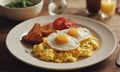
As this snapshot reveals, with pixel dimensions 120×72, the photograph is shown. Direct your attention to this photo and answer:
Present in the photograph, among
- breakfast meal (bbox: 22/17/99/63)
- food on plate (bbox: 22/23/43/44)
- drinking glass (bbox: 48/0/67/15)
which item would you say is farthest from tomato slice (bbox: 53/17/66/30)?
drinking glass (bbox: 48/0/67/15)

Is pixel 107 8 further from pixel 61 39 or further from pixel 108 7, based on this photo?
pixel 61 39

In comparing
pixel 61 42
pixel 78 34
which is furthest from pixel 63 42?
pixel 78 34

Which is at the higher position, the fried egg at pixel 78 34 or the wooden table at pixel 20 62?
the fried egg at pixel 78 34

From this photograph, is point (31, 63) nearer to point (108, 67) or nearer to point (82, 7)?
point (108, 67)

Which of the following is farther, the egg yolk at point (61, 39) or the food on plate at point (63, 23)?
the food on plate at point (63, 23)

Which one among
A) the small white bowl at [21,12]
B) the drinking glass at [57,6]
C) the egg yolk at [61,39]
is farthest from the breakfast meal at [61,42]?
the drinking glass at [57,6]

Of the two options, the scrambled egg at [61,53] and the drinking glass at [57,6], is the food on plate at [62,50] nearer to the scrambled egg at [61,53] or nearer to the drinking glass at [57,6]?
the scrambled egg at [61,53]

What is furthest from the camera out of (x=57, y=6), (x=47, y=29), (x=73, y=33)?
(x=57, y=6)

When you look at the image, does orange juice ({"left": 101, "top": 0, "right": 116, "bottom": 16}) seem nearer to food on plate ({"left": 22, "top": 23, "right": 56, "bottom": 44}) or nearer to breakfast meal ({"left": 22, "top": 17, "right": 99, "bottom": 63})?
breakfast meal ({"left": 22, "top": 17, "right": 99, "bottom": 63})
